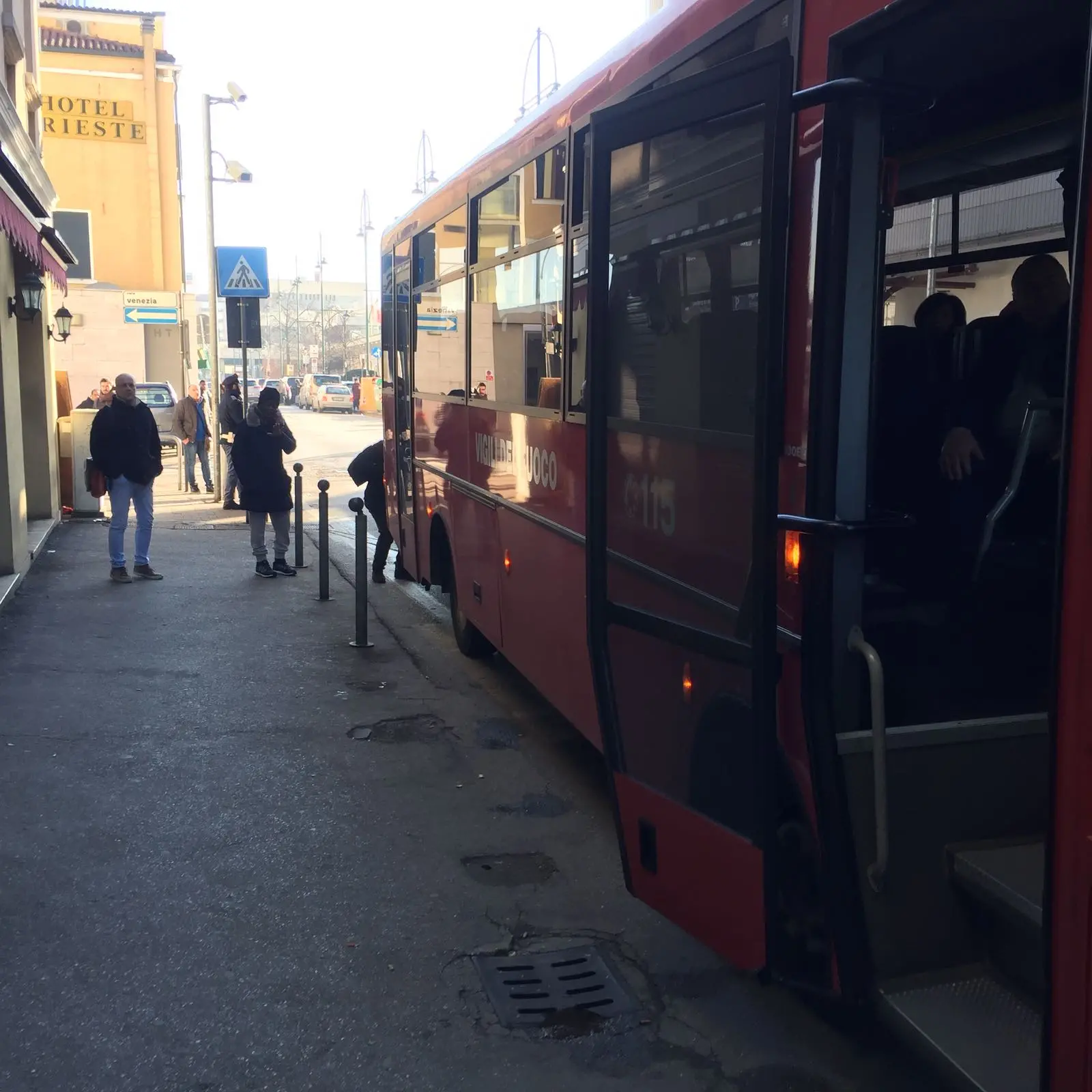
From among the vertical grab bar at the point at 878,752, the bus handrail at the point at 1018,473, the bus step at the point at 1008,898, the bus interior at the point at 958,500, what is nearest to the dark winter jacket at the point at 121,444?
the bus interior at the point at 958,500

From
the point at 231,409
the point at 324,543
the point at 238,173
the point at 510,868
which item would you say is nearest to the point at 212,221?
the point at 238,173

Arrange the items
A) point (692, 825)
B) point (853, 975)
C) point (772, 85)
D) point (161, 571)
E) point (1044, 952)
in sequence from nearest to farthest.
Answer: point (1044, 952) → point (772, 85) → point (853, 975) → point (692, 825) → point (161, 571)

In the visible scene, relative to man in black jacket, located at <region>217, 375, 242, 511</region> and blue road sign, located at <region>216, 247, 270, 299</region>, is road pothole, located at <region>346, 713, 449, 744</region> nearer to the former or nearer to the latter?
man in black jacket, located at <region>217, 375, 242, 511</region>

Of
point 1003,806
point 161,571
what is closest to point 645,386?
point 1003,806

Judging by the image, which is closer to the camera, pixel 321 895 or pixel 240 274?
pixel 321 895

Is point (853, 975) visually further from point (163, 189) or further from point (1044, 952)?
point (163, 189)

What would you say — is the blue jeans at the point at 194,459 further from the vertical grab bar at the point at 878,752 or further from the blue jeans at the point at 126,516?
the vertical grab bar at the point at 878,752

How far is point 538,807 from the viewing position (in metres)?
5.48

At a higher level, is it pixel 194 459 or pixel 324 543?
pixel 194 459

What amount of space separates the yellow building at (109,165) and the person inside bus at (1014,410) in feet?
106

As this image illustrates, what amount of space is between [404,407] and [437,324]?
153cm

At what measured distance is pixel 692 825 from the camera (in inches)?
133

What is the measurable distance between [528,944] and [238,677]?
4114 millimetres

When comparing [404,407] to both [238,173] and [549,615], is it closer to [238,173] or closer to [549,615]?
[549,615]
